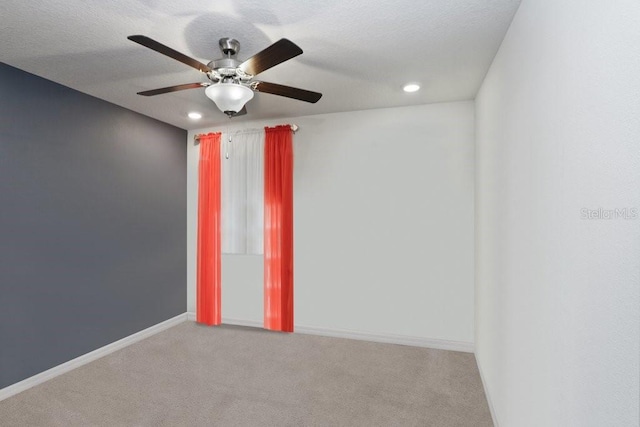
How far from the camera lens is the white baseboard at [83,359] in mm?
2576

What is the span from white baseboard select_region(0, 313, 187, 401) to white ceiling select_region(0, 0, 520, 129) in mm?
2534

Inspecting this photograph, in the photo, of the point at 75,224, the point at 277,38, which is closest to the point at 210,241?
the point at 75,224

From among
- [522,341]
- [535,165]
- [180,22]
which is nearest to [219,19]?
[180,22]

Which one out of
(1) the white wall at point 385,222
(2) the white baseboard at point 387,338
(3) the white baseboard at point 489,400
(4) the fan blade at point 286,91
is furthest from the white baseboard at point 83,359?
(3) the white baseboard at point 489,400

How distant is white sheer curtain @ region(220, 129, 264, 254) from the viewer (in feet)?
13.3

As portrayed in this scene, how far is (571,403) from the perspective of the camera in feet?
3.55

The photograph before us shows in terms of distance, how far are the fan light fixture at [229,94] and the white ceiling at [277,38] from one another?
0.37m

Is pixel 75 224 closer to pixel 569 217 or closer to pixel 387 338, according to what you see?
pixel 387 338

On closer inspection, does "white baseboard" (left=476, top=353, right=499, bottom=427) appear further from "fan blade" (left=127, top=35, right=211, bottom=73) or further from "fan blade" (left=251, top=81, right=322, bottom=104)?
"fan blade" (left=127, top=35, right=211, bottom=73)

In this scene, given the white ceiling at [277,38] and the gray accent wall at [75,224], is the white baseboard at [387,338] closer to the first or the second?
the gray accent wall at [75,224]

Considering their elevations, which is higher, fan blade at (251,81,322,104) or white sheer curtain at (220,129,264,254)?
fan blade at (251,81,322,104)

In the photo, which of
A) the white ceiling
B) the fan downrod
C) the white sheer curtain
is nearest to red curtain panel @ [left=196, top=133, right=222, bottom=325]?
the white sheer curtain

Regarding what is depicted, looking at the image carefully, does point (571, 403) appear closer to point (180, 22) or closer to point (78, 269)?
point (180, 22)

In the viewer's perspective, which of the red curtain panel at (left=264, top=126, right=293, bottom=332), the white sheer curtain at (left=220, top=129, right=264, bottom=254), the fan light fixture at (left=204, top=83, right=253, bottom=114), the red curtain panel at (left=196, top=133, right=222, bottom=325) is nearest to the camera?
the fan light fixture at (left=204, top=83, right=253, bottom=114)
